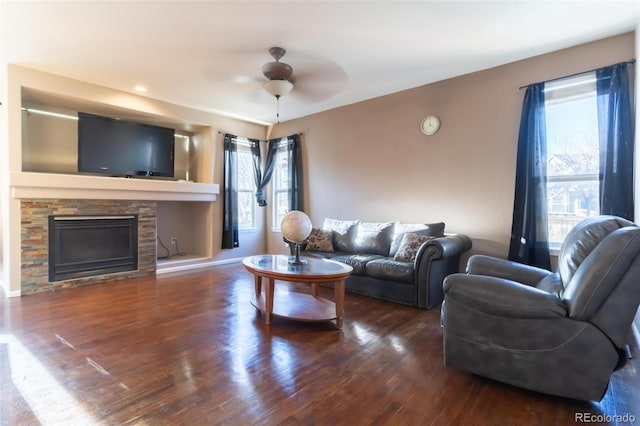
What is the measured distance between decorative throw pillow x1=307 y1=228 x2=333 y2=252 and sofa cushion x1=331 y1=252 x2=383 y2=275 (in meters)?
0.28

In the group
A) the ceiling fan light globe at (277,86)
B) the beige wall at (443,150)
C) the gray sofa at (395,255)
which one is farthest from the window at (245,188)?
the ceiling fan light globe at (277,86)

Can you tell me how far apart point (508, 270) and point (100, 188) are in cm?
489

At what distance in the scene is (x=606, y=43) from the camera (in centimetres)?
297

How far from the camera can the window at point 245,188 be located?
240 inches

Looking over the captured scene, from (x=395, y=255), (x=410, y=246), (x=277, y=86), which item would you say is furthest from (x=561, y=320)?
(x=277, y=86)

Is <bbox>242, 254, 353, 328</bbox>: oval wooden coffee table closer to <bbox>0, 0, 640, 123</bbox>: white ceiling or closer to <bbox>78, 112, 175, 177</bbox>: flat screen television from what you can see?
<bbox>0, 0, 640, 123</bbox>: white ceiling

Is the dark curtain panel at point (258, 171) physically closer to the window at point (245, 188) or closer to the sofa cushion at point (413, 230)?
the window at point (245, 188)

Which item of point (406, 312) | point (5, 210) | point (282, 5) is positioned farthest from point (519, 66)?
point (5, 210)

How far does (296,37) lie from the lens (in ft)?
9.68

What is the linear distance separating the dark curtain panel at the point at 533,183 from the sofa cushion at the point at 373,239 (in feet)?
4.77

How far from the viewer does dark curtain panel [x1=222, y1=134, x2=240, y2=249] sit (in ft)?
18.6

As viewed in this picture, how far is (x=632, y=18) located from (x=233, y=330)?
4.36 m

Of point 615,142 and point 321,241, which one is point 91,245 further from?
point 615,142

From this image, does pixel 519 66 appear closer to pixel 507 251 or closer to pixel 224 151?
pixel 507 251
